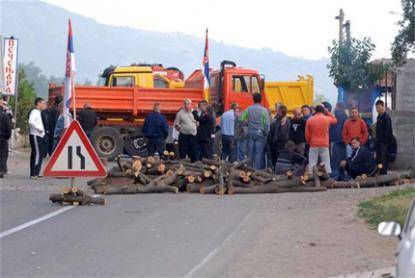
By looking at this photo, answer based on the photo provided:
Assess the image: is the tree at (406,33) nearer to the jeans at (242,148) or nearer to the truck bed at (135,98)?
the jeans at (242,148)

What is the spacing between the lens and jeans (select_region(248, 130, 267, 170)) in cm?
2367

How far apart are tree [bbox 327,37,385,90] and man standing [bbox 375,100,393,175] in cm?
1313

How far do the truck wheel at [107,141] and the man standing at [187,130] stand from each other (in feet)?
23.5

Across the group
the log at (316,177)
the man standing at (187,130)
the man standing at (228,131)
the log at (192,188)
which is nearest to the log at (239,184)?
the log at (192,188)

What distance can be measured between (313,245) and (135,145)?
20.5 meters

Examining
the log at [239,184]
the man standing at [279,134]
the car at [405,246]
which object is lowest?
the log at [239,184]

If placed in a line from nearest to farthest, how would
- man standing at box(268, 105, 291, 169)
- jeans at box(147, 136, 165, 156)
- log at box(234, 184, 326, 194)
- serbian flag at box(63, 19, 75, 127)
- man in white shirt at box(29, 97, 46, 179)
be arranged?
serbian flag at box(63, 19, 75, 127) → log at box(234, 184, 326, 194) → man in white shirt at box(29, 97, 46, 179) → man standing at box(268, 105, 291, 169) → jeans at box(147, 136, 165, 156)

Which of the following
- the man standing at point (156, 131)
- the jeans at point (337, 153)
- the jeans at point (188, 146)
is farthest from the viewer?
the man standing at point (156, 131)

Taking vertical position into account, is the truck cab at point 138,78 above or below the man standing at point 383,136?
above

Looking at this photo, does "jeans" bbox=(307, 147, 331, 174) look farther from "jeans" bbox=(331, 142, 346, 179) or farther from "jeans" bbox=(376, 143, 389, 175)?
"jeans" bbox=(376, 143, 389, 175)

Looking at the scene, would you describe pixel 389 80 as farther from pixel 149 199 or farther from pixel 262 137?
pixel 149 199

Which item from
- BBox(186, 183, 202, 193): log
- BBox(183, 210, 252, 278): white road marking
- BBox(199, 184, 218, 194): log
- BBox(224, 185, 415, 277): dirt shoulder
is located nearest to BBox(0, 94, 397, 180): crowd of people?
BBox(199, 184, 218, 194): log

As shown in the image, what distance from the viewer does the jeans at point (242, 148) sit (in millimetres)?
24172

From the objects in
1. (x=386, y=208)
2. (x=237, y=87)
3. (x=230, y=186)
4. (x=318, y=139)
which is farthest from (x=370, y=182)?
(x=237, y=87)
